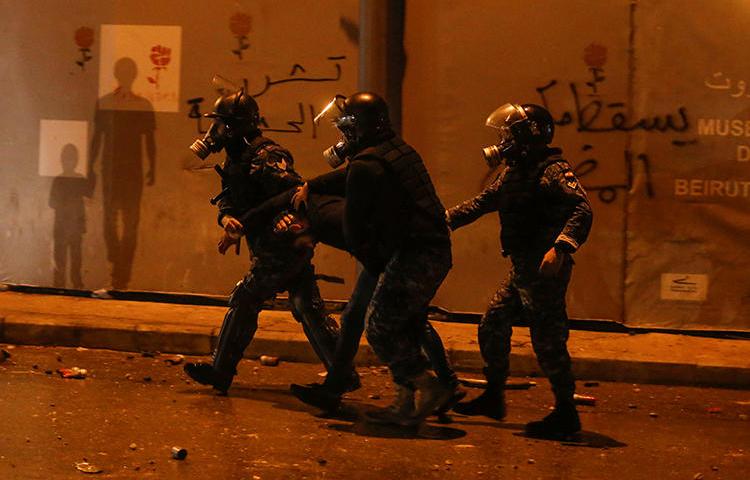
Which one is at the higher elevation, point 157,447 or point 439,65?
point 439,65

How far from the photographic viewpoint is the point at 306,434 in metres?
6.93

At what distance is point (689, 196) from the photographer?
9.73m

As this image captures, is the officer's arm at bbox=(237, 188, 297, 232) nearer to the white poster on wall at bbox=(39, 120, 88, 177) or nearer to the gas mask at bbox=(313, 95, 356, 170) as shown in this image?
the gas mask at bbox=(313, 95, 356, 170)

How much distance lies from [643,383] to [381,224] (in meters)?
2.83

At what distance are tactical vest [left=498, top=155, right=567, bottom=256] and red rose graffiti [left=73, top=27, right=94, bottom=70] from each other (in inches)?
180

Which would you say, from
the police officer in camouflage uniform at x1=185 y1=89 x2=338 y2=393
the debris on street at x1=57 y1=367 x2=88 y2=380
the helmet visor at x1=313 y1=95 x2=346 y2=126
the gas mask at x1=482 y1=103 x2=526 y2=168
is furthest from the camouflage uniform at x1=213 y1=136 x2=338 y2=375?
the gas mask at x1=482 y1=103 x2=526 y2=168

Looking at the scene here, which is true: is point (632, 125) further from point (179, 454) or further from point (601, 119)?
point (179, 454)

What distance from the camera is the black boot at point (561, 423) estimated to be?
6969mm

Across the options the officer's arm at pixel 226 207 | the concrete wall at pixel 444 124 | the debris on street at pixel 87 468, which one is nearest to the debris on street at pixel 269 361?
the concrete wall at pixel 444 124

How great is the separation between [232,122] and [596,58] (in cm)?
328

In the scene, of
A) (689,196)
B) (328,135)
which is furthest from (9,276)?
(689,196)

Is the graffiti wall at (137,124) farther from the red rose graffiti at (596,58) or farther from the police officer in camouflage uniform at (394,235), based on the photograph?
the police officer in camouflage uniform at (394,235)

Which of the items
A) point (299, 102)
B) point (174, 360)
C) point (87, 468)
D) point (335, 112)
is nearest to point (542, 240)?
point (335, 112)

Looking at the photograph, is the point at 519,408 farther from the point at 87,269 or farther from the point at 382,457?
the point at 87,269
